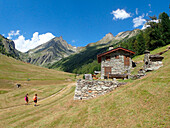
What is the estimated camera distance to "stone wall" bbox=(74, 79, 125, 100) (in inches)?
542

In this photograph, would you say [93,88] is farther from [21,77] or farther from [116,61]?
[21,77]

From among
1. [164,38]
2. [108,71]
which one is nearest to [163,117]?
[108,71]

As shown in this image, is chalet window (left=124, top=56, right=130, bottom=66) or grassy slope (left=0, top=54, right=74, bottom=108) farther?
chalet window (left=124, top=56, right=130, bottom=66)

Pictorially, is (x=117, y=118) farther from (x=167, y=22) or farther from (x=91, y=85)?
(x=167, y=22)

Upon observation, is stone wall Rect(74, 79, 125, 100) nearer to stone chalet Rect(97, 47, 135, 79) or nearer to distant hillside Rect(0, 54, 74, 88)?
stone chalet Rect(97, 47, 135, 79)

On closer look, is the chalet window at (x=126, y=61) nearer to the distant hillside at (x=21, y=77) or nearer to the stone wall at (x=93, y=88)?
the stone wall at (x=93, y=88)

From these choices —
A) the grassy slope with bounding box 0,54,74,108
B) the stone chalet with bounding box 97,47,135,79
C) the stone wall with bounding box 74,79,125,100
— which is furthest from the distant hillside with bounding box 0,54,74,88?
the stone wall with bounding box 74,79,125,100

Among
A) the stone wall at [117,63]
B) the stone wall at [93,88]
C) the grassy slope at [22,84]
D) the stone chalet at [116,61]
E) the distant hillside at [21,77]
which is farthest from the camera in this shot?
the distant hillside at [21,77]

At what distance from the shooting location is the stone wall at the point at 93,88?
45.2 ft

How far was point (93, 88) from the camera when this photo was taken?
14.2m

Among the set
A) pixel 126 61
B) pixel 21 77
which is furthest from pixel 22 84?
pixel 126 61

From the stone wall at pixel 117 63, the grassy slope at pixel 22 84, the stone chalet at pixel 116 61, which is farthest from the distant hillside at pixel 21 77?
the stone wall at pixel 117 63

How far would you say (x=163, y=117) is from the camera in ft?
19.2

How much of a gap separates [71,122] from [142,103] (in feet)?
18.6
